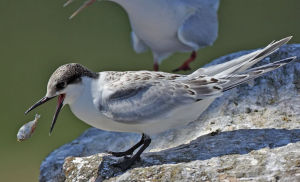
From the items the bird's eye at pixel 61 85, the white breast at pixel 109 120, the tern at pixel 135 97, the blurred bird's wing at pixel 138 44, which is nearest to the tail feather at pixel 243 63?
the tern at pixel 135 97

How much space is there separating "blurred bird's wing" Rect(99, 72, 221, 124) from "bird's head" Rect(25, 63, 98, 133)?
0.14 m

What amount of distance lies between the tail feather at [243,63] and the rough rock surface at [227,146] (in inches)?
13.9

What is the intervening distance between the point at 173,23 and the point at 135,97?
6.63ft

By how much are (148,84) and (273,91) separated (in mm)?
967

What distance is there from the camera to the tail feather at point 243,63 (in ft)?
9.60

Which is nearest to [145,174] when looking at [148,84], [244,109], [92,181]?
[92,181]

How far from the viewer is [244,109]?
3252 mm

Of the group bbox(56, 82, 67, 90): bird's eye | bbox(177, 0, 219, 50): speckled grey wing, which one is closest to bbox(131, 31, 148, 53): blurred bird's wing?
bbox(177, 0, 219, 50): speckled grey wing

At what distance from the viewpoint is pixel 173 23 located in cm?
469

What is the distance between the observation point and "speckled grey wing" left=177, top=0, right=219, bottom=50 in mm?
4715

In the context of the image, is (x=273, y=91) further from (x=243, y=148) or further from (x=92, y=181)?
(x=92, y=181)

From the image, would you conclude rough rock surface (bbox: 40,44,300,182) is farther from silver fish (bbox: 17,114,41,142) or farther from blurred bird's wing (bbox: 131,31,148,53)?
blurred bird's wing (bbox: 131,31,148,53)

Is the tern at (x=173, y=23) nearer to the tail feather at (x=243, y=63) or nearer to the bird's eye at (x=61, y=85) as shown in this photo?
the tail feather at (x=243, y=63)

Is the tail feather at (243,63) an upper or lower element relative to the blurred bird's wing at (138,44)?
upper
